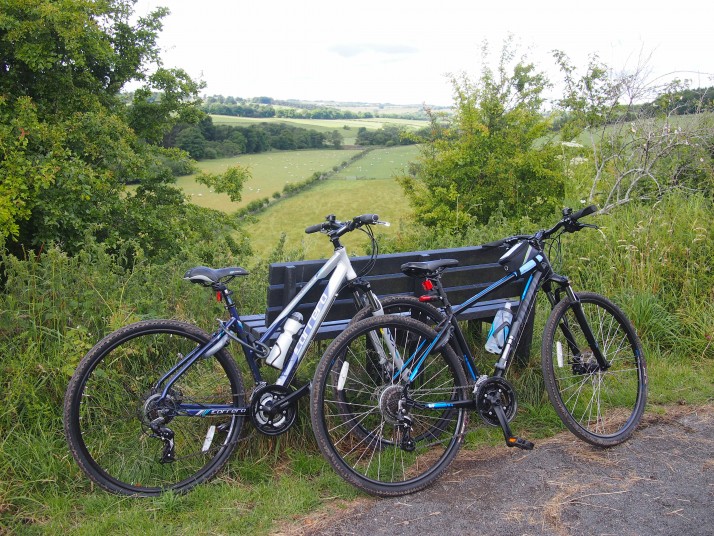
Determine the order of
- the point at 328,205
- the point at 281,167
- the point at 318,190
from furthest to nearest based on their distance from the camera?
1. the point at 281,167
2. the point at 318,190
3. the point at 328,205

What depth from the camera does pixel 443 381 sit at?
149 inches

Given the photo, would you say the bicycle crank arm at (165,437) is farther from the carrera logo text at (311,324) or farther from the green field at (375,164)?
the green field at (375,164)

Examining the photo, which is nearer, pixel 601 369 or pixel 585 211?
pixel 585 211

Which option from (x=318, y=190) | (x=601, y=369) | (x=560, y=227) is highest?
(x=560, y=227)

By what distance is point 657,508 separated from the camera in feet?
10.5

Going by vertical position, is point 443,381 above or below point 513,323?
below

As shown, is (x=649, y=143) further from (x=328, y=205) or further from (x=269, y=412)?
(x=328, y=205)

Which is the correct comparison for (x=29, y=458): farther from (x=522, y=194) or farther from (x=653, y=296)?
(x=522, y=194)

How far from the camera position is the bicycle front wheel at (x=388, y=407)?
128 inches

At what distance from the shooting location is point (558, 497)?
10.8ft

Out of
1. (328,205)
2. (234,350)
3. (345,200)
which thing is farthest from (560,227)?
(345,200)

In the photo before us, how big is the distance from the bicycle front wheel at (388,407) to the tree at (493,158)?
1337cm

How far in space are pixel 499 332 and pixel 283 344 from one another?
1.30 metres

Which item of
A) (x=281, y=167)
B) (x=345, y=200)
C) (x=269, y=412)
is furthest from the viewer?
(x=281, y=167)
